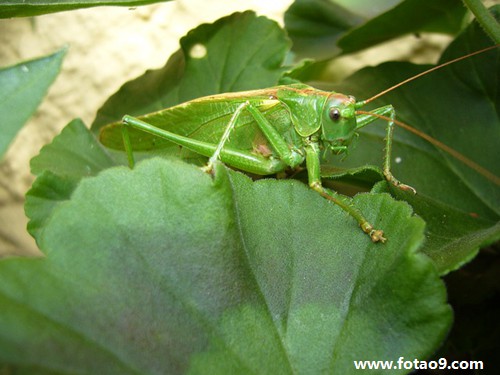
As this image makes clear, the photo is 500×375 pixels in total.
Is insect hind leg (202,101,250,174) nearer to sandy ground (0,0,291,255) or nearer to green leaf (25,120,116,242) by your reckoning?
green leaf (25,120,116,242)

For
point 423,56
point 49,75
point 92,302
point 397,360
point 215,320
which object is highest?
point 49,75

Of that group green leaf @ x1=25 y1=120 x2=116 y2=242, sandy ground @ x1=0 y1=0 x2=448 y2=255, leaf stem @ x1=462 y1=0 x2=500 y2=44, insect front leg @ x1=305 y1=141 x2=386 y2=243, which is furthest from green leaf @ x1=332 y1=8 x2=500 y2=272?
sandy ground @ x1=0 y1=0 x2=448 y2=255

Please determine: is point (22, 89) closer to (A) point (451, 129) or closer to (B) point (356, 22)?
(A) point (451, 129)

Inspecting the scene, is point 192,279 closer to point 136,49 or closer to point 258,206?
point 258,206

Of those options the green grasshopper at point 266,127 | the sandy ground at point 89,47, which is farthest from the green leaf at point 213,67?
the sandy ground at point 89,47

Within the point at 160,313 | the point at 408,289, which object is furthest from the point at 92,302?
the point at 408,289

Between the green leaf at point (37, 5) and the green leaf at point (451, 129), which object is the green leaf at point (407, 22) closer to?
the green leaf at point (451, 129)
